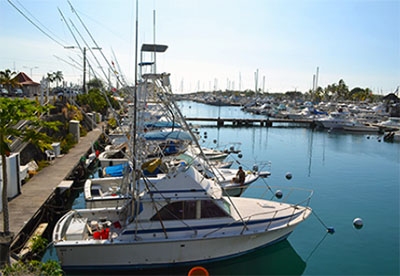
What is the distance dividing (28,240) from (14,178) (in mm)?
3943

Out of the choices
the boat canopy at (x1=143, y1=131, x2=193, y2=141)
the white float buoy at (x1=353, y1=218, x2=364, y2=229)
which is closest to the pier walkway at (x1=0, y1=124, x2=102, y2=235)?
the boat canopy at (x1=143, y1=131, x2=193, y2=141)

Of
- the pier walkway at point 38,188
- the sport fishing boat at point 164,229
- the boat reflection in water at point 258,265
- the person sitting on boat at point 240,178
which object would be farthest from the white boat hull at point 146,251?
the person sitting on boat at point 240,178

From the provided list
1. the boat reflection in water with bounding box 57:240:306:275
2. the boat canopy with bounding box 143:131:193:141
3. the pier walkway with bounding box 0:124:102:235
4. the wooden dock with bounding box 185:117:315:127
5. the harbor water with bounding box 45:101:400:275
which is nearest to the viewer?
the boat reflection in water with bounding box 57:240:306:275

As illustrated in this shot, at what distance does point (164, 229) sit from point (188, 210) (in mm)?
1050

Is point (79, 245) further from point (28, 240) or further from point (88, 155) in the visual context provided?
point (88, 155)

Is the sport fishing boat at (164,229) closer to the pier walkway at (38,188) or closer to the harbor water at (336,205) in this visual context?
the harbor water at (336,205)

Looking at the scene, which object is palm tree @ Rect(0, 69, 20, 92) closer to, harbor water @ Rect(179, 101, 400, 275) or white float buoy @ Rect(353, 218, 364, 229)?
harbor water @ Rect(179, 101, 400, 275)

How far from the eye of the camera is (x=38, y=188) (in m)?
17.8

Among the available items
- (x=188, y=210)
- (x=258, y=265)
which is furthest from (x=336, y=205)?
(x=188, y=210)

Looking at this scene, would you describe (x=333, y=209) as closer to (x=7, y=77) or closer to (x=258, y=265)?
(x=258, y=265)

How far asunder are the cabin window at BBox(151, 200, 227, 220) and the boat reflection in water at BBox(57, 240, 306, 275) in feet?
5.92

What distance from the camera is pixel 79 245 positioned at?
449 inches

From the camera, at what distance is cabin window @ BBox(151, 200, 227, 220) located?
12.1 m

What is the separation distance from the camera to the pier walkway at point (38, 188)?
1375 cm
